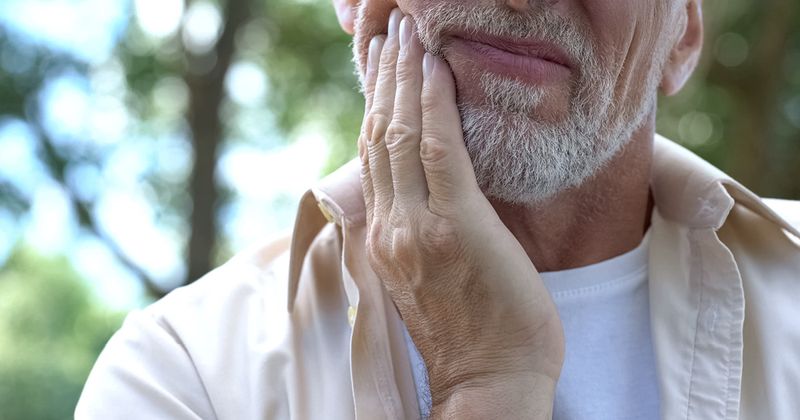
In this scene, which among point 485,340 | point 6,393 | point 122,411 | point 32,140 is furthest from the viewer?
point 6,393

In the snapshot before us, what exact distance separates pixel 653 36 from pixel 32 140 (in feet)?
29.4

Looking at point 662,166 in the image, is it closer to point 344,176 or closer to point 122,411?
point 344,176

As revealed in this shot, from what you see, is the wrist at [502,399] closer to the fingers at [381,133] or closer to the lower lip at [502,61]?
the fingers at [381,133]

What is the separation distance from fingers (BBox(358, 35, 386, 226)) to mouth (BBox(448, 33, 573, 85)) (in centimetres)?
20

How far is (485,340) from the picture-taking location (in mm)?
1894

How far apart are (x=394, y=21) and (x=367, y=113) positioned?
25 cm

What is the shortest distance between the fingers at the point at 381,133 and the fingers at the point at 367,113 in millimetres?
27

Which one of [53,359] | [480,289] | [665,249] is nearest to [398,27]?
[480,289]

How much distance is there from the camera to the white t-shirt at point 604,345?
7.20ft

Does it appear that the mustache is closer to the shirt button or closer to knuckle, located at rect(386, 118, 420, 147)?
knuckle, located at rect(386, 118, 420, 147)

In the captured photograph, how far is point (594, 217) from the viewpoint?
97.7 inches

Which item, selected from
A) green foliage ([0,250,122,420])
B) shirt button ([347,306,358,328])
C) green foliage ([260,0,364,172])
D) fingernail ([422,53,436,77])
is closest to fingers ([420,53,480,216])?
fingernail ([422,53,436,77])

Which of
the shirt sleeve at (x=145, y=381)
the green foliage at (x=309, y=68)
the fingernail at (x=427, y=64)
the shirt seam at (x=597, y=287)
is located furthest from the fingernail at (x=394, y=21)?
the green foliage at (x=309, y=68)

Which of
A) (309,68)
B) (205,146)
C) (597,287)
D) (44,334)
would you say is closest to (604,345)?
(597,287)
